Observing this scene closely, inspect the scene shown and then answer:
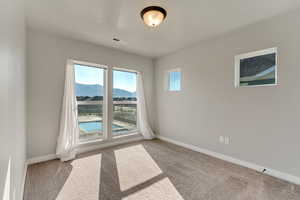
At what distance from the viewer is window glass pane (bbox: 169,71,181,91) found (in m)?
3.91

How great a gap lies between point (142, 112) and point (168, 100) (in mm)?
869

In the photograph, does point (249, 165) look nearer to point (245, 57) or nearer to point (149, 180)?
point (149, 180)

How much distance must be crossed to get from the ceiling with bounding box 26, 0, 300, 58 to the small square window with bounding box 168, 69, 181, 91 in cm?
102

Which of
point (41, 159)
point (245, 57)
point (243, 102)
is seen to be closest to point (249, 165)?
point (243, 102)

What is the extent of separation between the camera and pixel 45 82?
2.77 m

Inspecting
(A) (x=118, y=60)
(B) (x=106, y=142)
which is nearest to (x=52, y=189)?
(B) (x=106, y=142)

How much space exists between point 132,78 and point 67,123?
7.03ft

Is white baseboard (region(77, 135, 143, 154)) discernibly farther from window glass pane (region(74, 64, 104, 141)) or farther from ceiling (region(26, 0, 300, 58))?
ceiling (region(26, 0, 300, 58))

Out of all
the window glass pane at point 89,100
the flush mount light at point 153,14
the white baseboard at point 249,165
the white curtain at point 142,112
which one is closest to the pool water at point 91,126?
the window glass pane at point 89,100

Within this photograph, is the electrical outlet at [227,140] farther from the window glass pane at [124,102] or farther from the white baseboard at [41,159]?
the white baseboard at [41,159]

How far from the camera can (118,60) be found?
149 inches

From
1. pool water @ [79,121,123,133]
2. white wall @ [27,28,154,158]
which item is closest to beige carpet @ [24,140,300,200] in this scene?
white wall @ [27,28,154,158]

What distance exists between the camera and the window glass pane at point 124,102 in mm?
3838

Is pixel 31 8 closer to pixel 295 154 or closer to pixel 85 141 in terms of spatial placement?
pixel 85 141
